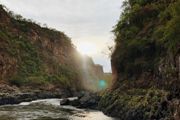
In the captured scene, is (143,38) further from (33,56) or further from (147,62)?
(33,56)

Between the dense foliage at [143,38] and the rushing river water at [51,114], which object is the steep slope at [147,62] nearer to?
the dense foliage at [143,38]

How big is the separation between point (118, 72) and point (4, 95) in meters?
28.3

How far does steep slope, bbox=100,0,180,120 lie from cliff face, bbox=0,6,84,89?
47.3 metres

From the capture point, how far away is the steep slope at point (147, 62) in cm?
3328

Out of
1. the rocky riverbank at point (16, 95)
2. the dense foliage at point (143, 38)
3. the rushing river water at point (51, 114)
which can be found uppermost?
the dense foliage at point (143, 38)

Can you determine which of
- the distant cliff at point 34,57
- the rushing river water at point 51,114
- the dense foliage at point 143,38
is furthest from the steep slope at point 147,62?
the distant cliff at point 34,57

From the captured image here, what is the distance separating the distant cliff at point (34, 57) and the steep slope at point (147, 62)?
1839 inches

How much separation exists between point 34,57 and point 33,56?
0.51m

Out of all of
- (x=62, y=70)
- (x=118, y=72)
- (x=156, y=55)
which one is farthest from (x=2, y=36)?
(x=156, y=55)

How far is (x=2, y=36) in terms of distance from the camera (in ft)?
350

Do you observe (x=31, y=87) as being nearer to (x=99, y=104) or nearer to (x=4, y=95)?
(x=4, y=95)

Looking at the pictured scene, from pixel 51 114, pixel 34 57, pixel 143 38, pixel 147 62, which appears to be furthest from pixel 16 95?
pixel 34 57

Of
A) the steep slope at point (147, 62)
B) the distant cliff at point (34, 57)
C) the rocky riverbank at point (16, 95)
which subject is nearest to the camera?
the steep slope at point (147, 62)

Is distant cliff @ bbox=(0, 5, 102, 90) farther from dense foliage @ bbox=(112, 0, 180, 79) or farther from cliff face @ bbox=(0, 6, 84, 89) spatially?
dense foliage @ bbox=(112, 0, 180, 79)
